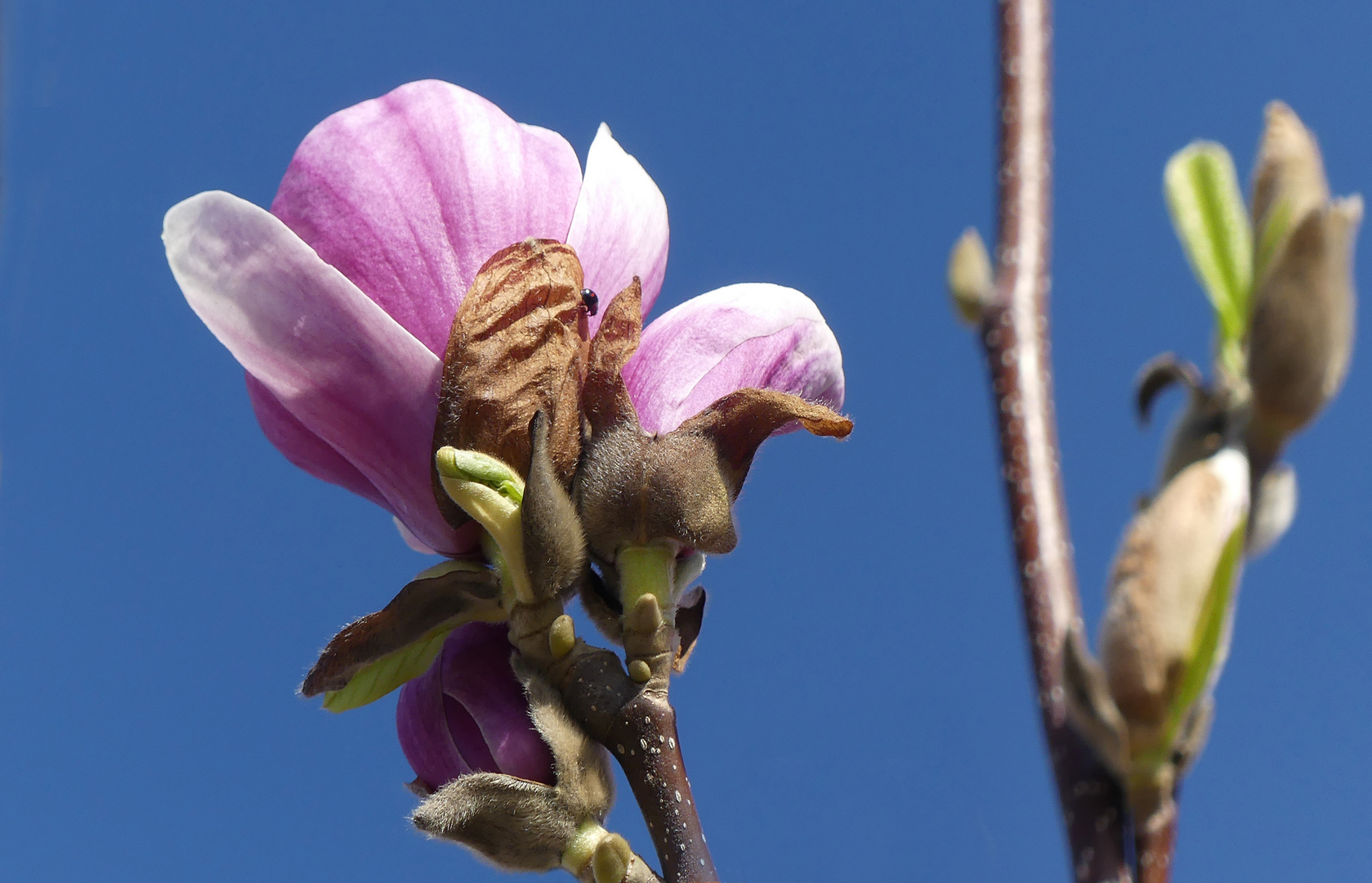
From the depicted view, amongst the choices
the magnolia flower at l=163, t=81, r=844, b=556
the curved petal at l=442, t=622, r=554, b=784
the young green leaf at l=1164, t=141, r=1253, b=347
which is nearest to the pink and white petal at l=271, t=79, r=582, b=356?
the magnolia flower at l=163, t=81, r=844, b=556

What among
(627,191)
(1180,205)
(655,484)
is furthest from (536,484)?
(1180,205)

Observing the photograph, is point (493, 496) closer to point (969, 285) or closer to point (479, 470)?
point (479, 470)

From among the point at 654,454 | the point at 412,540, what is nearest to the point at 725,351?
the point at 654,454

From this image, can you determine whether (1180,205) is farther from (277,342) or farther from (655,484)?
(277,342)

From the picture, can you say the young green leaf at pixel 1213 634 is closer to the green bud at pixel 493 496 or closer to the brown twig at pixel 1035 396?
the brown twig at pixel 1035 396

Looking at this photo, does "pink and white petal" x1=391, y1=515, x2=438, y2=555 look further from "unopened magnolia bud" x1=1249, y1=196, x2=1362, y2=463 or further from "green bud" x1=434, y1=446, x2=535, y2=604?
"unopened magnolia bud" x1=1249, y1=196, x2=1362, y2=463

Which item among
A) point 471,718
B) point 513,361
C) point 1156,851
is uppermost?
point 513,361
